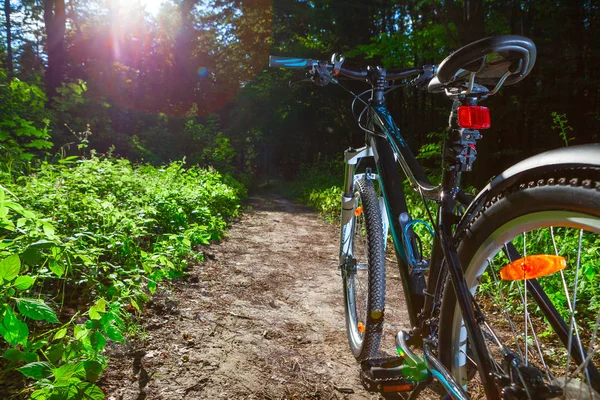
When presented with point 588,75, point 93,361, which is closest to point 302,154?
point 588,75

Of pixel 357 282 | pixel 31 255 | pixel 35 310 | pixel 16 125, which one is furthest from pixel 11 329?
pixel 16 125

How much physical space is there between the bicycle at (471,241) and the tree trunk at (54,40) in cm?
1595

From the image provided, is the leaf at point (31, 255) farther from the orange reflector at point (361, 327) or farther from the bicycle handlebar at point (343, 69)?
the orange reflector at point (361, 327)

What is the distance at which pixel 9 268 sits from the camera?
3.99 ft

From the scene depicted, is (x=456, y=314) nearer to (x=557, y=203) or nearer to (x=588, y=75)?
(x=557, y=203)

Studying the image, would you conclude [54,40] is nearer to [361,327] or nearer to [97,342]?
[97,342]

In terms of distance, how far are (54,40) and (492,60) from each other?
17879mm

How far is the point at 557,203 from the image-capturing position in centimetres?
85

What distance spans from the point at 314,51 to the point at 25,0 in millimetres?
20221

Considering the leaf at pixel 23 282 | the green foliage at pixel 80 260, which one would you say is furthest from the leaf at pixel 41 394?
the leaf at pixel 23 282

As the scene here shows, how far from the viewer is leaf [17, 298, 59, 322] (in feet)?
4.10

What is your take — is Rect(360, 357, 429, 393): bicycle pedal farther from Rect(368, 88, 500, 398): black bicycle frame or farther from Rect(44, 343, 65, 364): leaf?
Rect(44, 343, 65, 364): leaf

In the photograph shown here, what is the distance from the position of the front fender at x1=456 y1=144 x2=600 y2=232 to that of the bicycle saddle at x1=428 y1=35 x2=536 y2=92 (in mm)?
345

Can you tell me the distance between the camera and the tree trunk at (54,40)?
552 inches
